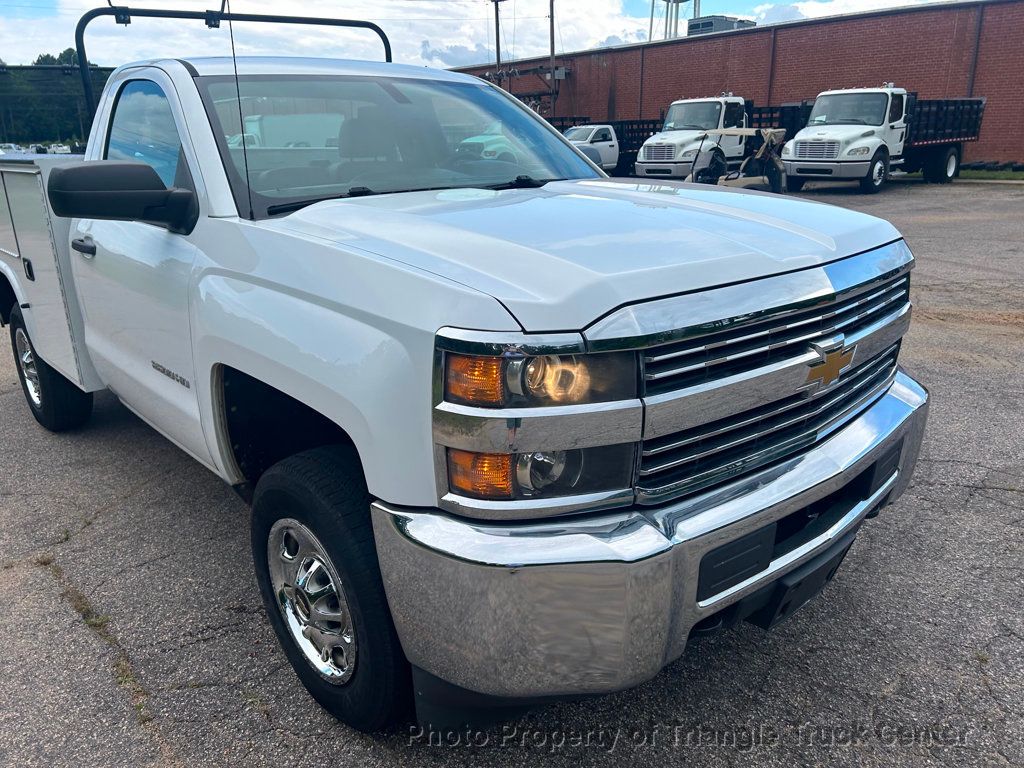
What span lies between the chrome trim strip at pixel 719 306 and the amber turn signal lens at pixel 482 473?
32 centimetres

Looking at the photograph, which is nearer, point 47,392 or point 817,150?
point 47,392

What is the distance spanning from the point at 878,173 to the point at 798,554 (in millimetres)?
18297

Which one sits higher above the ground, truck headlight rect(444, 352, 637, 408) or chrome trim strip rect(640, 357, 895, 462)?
truck headlight rect(444, 352, 637, 408)

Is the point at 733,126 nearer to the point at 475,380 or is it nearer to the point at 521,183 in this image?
the point at 521,183

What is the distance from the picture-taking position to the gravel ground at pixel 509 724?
2.24m

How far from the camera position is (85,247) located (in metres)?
3.35

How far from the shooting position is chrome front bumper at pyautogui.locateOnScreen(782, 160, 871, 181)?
17.5 meters

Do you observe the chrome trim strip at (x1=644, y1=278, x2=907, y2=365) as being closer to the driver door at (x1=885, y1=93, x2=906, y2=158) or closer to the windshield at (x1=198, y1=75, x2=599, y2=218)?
the windshield at (x1=198, y1=75, x2=599, y2=218)

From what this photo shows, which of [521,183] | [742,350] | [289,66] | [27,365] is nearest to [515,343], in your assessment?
[742,350]

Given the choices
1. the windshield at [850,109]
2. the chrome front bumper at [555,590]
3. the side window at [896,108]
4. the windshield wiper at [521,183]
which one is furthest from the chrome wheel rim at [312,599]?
the side window at [896,108]

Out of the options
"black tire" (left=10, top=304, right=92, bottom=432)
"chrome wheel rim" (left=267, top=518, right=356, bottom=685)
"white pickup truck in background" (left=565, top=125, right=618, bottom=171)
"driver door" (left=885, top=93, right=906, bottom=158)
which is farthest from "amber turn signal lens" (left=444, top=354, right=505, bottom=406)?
"white pickup truck in background" (left=565, top=125, right=618, bottom=171)

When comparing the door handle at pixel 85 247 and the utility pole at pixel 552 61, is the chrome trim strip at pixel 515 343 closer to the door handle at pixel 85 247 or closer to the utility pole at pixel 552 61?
the door handle at pixel 85 247

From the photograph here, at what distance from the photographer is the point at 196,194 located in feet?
8.55

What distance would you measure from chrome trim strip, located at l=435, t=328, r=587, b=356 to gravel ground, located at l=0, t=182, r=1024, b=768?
123 centimetres
